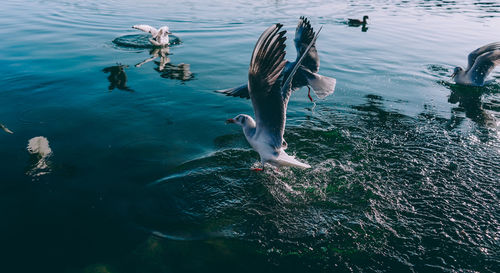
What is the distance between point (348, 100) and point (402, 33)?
11.9 metres

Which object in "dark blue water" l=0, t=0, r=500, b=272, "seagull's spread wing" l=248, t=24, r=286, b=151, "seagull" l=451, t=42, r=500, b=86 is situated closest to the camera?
"dark blue water" l=0, t=0, r=500, b=272

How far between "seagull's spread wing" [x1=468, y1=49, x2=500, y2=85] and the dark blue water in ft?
1.59

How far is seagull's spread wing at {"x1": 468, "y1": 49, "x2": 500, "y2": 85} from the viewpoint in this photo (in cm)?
922

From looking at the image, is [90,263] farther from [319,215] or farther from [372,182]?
[372,182]

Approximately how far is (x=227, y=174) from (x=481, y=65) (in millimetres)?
9039

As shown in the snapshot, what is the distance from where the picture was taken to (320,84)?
24.2 ft

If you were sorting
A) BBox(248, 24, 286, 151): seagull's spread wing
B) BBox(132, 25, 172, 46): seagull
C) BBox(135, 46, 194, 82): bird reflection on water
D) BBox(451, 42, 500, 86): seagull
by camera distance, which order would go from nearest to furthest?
BBox(248, 24, 286, 151): seagull's spread wing < BBox(451, 42, 500, 86): seagull < BBox(135, 46, 194, 82): bird reflection on water < BBox(132, 25, 172, 46): seagull

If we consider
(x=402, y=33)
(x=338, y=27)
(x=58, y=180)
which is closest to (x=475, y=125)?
(x=58, y=180)

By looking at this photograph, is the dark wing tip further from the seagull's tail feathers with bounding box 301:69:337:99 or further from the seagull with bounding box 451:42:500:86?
the seagull with bounding box 451:42:500:86

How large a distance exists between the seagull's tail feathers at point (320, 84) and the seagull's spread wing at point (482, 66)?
5.20 meters

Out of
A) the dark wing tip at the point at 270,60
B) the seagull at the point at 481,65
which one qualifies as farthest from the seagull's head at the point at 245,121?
the seagull at the point at 481,65

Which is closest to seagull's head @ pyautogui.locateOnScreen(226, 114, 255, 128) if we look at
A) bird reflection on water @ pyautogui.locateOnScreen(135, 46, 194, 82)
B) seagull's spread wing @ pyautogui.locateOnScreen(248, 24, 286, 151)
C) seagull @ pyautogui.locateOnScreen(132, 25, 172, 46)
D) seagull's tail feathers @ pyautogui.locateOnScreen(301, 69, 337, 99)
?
seagull's spread wing @ pyautogui.locateOnScreen(248, 24, 286, 151)

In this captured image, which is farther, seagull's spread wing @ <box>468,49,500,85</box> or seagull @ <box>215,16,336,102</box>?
seagull's spread wing @ <box>468,49,500,85</box>

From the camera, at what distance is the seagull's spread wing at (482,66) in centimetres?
922
